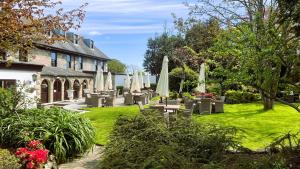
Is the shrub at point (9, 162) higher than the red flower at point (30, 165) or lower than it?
higher

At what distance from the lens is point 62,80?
3481 centimetres

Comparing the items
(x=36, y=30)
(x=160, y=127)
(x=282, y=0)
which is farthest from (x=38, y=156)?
(x=282, y=0)

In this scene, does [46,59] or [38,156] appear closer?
[38,156]

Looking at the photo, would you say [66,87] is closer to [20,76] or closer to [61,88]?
[61,88]

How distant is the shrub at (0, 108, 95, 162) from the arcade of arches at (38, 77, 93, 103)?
20572mm

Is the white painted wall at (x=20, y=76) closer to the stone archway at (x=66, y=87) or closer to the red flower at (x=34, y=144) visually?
the stone archway at (x=66, y=87)

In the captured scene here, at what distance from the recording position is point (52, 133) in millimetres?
9414

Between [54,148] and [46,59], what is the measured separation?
2668 centimetres

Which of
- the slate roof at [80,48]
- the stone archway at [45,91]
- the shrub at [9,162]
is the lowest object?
the shrub at [9,162]

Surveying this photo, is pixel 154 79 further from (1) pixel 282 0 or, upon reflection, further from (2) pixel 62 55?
(1) pixel 282 0

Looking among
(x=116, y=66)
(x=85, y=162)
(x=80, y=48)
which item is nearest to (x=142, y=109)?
(x=85, y=162)

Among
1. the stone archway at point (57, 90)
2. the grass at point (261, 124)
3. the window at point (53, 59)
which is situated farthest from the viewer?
the window at point (53, 59)

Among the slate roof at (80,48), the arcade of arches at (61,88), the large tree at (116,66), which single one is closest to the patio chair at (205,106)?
the arcade of arches at (61,88)

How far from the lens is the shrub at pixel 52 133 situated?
916 cm
